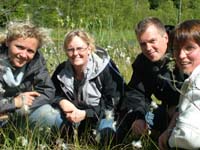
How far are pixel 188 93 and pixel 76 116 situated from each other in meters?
1.19

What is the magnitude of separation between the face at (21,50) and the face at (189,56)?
3.80ft

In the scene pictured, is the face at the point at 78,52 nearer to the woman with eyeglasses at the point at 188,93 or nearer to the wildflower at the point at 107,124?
the wildflower at the point at 107,124

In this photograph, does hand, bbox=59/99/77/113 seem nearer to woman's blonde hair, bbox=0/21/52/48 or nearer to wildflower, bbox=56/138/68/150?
wildflower, bbox=56/138/68/150

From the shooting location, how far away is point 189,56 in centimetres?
246

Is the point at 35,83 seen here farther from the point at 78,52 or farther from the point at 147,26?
the point at 147,26

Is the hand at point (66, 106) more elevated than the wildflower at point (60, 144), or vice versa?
the hand at point (66, 106)

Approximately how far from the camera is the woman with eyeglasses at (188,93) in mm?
2211

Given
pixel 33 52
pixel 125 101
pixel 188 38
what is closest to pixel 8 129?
pixel 33 52

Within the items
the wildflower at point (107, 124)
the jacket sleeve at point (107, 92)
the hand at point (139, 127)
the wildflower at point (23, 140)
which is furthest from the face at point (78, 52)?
the wildflower at point (23, 140)

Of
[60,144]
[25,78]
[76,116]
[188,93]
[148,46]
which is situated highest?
[148,46]

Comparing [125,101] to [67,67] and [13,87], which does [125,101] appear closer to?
[67,67]

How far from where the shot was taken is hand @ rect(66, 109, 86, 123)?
10.8 feet

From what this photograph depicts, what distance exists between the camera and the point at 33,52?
131 inches

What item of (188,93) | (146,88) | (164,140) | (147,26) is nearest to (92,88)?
(146,88)
